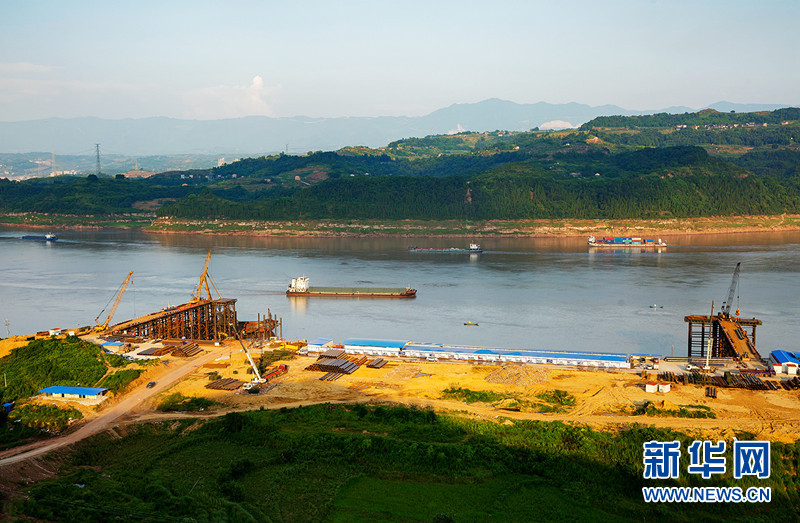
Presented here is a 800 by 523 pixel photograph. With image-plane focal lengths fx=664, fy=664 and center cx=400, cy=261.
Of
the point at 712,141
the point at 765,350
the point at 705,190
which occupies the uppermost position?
the point at 712,141

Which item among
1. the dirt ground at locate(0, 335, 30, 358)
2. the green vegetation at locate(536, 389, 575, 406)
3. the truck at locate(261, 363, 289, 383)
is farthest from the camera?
the dirt ground at locate(0, 335, 30, 358)

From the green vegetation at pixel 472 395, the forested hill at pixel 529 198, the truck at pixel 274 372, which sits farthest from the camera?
the forested hill at pixel 529 198

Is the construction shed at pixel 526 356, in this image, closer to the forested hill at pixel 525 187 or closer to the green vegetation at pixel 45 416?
the green vegetation at pixel 45 416

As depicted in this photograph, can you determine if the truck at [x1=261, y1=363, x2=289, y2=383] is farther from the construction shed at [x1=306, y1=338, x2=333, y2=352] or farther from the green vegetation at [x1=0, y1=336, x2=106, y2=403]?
the green vegetation at [x1=0, y1=336, x2=106, y2=403]

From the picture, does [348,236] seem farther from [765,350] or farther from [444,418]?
[444,418]

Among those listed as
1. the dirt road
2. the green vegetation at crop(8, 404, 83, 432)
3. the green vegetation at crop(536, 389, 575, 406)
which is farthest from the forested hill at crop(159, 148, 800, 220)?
the green vegetation at crop(8, 404, 83, 432)

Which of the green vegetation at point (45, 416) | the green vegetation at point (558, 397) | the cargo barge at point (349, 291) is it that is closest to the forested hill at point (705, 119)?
the cargo barge at point (349, 291)

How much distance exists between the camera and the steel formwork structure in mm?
38094

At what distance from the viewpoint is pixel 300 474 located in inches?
794

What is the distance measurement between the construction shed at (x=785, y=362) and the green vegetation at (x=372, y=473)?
7.71 metres

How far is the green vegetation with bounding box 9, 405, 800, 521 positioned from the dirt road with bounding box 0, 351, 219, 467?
775 millimetres

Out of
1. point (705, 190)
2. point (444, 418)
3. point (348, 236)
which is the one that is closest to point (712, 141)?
point (705, 190)

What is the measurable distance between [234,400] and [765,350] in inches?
1091

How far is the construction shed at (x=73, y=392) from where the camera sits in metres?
25.4
